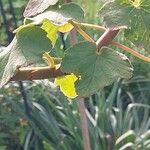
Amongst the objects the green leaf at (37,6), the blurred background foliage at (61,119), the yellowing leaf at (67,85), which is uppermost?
the green leaf at (37,6)

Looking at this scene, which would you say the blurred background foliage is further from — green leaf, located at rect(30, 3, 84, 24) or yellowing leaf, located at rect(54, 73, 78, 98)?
green leaf, located at rect(30, 3, 84, 24)

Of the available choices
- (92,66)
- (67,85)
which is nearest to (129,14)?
(92,66)

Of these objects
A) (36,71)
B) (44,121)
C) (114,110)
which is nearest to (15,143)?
(44,121)

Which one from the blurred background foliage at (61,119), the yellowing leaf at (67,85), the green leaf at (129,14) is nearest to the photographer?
the green leaf at (129,14)

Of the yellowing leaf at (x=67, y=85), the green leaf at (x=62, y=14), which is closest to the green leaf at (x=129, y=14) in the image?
the green leaf at (x=62, y=14)

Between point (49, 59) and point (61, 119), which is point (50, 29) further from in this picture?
point (61, 119)

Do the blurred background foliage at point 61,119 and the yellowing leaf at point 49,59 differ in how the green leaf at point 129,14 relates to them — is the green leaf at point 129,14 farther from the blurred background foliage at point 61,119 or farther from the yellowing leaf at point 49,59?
the blurred background foliage at point 61,119
